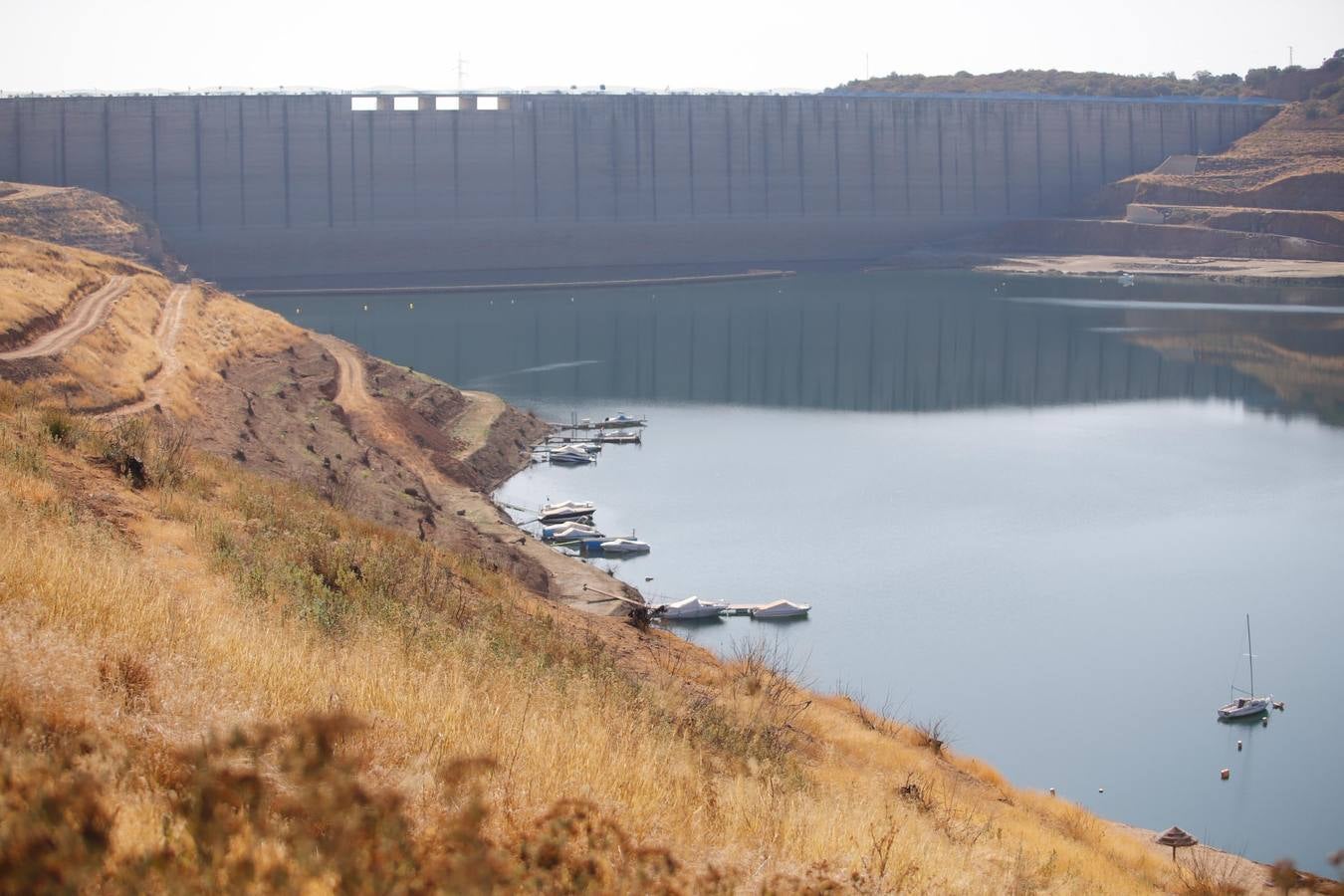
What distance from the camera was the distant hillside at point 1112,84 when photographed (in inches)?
3625

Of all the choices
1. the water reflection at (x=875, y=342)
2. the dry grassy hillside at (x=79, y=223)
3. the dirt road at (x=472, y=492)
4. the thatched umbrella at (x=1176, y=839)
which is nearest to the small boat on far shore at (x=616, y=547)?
the dirt road at (x=472, y=492)

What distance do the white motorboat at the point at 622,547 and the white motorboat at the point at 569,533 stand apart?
586mm

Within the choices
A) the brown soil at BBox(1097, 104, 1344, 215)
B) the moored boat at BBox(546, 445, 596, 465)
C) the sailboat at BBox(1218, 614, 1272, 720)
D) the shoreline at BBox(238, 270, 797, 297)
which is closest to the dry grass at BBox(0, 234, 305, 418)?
the moored boat at BBox(546, 445, 596, 465)

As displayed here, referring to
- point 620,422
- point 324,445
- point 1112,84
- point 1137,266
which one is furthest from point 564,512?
point 1112,84

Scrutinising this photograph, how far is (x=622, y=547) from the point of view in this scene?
2330 centimetres

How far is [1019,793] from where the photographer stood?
37.9 feet

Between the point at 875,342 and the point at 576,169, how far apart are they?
26752mm

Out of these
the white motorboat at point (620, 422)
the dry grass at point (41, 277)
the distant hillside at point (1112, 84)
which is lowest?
the white motorboat at point (620, 422)

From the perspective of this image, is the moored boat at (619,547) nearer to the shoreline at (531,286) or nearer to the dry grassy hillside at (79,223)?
the dry grassy hillside at (79,223)

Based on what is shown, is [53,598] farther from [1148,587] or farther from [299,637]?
[1148,587]

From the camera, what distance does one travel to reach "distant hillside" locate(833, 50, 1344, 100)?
92088 millimetres

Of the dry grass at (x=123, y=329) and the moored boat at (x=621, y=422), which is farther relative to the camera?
the moored boat at (x=621, y=422)

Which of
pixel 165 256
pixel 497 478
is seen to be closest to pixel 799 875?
pixel 497 478

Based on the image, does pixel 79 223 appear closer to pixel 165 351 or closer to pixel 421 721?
pixel 165 351
